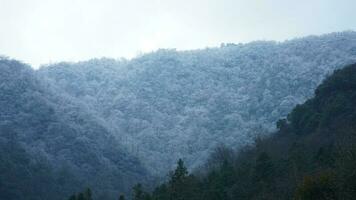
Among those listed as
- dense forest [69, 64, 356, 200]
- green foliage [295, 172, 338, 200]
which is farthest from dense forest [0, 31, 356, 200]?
green foliage [295, 172, 338, 200]

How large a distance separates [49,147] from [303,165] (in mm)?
44878

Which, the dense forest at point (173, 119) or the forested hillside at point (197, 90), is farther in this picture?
the forested hillside at point (197, 90)

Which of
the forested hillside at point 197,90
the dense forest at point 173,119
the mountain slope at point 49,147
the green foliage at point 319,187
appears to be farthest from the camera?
the forested hillside at point 197,90

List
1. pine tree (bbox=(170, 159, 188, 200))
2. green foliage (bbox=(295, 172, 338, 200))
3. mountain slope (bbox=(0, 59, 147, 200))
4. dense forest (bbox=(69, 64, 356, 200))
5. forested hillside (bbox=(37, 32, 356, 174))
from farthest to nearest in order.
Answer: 1. forested hillside (bbox=(37, 32, 356, 174))
2. mountain slope (bbox=(0, 59, 147, 200))
3. pine tree (bbox=(170, 159, 188, 200))
4. dense forest (bbox=(69, 64, 356, 200))
5. green foliage (bbox=(295, 172, 338, 200))

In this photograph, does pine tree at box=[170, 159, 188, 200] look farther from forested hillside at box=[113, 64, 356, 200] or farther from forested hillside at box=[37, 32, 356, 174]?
forested hillside at box=[37, 32, 356, 174]

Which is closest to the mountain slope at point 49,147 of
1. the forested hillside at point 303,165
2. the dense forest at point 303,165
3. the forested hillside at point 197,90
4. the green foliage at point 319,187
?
the forested hillside at point 197,90

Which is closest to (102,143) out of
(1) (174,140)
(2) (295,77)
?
(1) (174,140)

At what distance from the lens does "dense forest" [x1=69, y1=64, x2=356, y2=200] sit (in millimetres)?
19531

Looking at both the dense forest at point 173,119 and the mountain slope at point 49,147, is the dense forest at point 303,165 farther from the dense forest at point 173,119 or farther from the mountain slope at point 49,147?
the mountain slope at point 49,147

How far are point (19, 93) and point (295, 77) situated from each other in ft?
124

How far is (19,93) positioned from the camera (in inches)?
3063

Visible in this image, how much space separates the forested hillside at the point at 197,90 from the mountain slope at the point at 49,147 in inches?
155

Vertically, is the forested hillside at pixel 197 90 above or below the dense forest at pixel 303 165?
above

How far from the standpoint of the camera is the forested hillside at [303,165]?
19.5m
